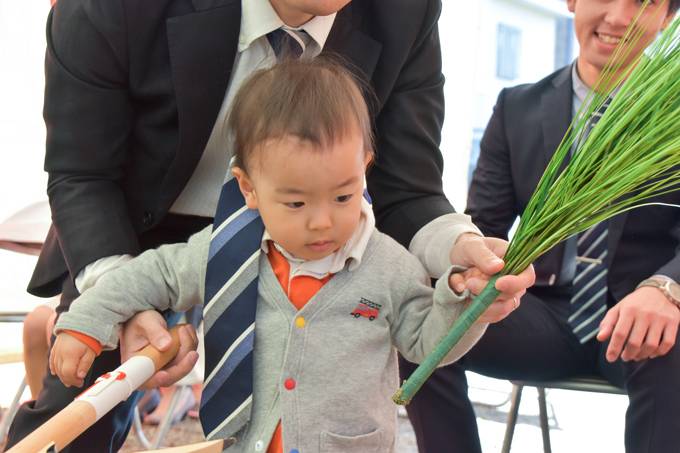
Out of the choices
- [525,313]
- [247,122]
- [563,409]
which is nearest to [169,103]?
[247,122]

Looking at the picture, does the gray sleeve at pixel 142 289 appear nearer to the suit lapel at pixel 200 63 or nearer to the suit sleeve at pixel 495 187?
the suit lapel at pixel 200 63

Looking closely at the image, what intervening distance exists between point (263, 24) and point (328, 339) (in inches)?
24.8

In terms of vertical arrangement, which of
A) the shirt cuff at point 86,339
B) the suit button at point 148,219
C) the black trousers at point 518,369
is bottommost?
the black trousers at point 518,369

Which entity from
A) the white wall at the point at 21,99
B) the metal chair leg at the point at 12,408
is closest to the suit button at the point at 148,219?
the metal chair leg at the point at 12,408

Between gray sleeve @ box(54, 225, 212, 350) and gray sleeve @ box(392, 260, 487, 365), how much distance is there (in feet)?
1.16

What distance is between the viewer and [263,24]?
1.25 meters

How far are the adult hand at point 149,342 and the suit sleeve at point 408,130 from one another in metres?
0.51

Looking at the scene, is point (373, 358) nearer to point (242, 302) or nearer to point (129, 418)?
point (242, 302)

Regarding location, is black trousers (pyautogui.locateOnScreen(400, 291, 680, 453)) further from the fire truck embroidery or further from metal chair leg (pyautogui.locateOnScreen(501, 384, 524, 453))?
the fire truck embroidery

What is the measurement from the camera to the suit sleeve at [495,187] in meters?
1.93

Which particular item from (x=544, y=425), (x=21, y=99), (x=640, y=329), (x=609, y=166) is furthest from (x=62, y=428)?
(x=21, y=99)

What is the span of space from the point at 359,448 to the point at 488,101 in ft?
12.1

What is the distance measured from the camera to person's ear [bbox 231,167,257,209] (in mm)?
1062

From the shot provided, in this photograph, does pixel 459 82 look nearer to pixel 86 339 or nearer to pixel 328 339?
pixel 328 339
